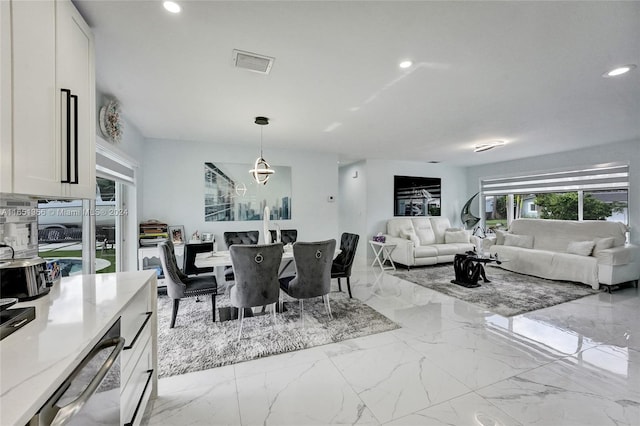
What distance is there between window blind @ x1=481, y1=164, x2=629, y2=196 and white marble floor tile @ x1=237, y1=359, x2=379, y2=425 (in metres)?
6.43

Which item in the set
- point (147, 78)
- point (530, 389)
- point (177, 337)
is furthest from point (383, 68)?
point (177, 337)

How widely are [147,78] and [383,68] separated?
2170mm

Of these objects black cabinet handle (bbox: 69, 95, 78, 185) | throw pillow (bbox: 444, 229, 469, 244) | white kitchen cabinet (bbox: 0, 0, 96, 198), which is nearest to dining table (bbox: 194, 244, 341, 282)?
white kitchen cabinet (bbox: 0, 0, 96, 198)

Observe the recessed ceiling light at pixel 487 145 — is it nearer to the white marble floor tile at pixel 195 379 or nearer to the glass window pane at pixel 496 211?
the glass window pane at pixel 496 211

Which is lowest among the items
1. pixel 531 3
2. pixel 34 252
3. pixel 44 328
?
pixel 44 328

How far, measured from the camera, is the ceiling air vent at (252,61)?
2.11 m

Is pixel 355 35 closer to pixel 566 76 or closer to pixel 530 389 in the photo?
pixel 566 76

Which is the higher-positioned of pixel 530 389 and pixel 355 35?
pixel 355 35

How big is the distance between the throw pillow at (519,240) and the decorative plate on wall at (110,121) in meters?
7.24

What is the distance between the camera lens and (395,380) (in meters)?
2.05

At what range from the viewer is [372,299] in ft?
12.7

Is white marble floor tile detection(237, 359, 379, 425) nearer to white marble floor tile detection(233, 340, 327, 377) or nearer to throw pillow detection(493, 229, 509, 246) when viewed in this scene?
white marble floor tile detection(233, 340, 327, 377)

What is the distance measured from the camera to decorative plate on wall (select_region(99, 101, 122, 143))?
2734 mm

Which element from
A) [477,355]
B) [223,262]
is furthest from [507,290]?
[223,262]
